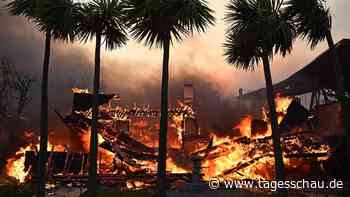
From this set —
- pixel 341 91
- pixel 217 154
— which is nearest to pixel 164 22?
pixel 341 91

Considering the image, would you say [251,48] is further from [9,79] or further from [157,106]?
[9,79]

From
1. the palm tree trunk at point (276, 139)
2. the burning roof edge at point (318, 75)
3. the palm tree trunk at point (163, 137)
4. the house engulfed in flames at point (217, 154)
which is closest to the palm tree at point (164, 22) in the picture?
the palm tree trunk at point (163, 137)

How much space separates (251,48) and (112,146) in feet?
39.9

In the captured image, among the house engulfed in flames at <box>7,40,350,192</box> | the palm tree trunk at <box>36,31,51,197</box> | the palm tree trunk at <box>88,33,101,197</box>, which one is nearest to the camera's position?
the palm tree trunk at <box>88,33,101,197</box>

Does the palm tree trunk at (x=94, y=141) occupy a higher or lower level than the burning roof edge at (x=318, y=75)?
lower

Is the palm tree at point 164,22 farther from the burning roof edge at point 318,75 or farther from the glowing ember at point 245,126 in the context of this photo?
the glowing ember at point 245,126

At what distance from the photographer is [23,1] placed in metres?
11.0

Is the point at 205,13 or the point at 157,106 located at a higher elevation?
the point at 205,13

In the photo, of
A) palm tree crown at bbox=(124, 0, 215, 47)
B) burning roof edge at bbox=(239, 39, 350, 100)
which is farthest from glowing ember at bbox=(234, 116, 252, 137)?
palm tree crown at bbox=(124, 0, 215, 47)

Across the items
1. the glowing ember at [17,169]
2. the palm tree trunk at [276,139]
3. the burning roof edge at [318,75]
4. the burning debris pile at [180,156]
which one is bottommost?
the glowing ember at [17,169]

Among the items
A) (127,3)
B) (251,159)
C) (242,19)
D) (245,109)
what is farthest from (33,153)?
(245,109)

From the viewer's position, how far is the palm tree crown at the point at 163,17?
8.74 m

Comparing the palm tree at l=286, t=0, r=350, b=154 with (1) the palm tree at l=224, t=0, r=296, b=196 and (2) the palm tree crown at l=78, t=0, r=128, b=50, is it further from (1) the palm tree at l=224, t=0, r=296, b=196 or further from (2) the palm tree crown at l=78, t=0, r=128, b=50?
(2) the palm tree crown at l=78, t=0, r=128, b=50

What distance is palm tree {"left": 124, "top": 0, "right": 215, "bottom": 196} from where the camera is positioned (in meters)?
8.58
